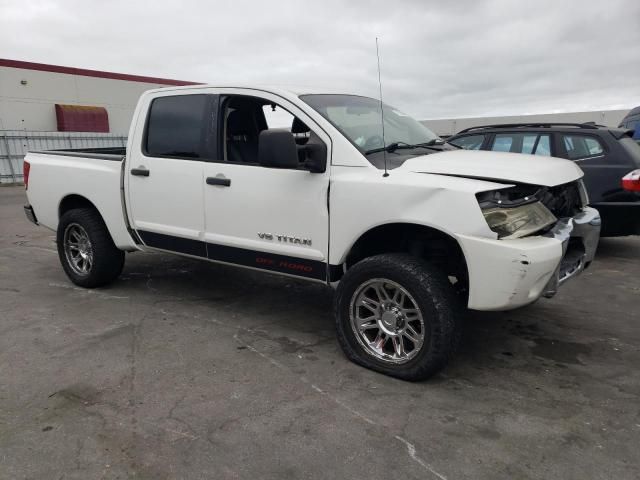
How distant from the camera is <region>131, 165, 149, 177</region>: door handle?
14.8ft

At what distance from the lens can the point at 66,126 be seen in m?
21.7

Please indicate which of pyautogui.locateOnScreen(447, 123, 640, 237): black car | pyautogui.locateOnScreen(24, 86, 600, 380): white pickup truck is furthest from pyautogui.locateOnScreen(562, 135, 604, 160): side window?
pyautogui.locateOnScreen(24, 86, 600, 380): white pickup truck

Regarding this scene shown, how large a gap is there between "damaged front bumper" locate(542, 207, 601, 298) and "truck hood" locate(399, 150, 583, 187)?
0.30m

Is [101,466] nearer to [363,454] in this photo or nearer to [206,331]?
[363,454]

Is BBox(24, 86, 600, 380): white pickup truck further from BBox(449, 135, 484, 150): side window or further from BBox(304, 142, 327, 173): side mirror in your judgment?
BBox(449, 135, 484, 150): side window

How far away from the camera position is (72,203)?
5.38 meters

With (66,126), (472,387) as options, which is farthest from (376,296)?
(66,126)

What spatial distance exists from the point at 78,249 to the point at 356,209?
10.8 feet

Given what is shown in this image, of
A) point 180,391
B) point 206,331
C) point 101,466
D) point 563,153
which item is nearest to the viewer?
point 101,466

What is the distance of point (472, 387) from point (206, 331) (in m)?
2.07

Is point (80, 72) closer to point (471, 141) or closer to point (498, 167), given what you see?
point (471, 141)

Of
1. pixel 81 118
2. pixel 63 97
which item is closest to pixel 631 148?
pixel 81 118

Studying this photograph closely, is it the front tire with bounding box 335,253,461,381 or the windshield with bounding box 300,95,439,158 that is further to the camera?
the windshield with bounding box 300,95,439,158

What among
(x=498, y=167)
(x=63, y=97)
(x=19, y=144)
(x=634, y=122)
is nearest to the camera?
(x=498, y=167)
